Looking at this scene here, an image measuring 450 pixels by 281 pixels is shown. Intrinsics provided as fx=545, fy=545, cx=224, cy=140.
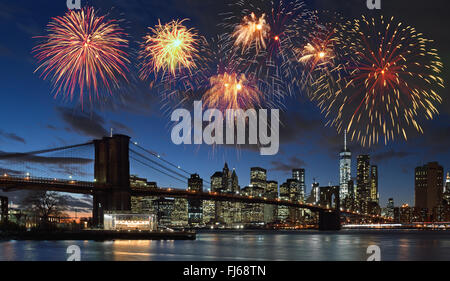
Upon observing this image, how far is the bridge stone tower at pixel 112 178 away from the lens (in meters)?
87.1

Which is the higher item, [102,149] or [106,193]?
[102,149]

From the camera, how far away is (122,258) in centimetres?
4859

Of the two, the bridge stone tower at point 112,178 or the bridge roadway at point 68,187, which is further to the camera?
the bridge stone tower at point 112,178

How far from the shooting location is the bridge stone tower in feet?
286

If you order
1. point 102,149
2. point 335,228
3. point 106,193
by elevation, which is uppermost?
point 102,149

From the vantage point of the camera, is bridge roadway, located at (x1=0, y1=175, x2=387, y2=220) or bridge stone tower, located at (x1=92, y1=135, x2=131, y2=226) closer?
bridge roadway, located at (x1=0, y1=175, x2=387, y2=220)

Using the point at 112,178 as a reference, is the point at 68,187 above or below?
below

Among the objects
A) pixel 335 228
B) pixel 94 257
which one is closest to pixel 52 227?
pixel 94 257

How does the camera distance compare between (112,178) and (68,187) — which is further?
(112,178)

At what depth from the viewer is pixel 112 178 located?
88.6 meters

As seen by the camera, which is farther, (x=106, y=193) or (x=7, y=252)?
(x=106, y=193)
